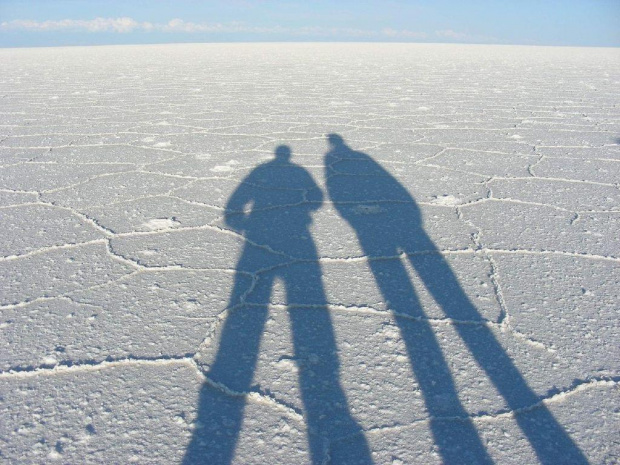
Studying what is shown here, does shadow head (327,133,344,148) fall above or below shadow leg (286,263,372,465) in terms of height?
above

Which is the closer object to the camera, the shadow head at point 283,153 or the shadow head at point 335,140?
the shadow head at point 283,153

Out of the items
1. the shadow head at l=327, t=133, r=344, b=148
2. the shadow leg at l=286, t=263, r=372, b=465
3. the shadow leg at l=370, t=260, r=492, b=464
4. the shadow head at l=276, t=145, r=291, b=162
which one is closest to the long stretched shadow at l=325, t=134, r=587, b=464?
the shadow leg at l=370, t=260, r=492, b=464

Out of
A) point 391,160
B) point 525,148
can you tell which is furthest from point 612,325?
point 525,148

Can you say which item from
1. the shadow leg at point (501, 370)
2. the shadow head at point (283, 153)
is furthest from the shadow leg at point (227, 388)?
the shadow head at point (283, 153)

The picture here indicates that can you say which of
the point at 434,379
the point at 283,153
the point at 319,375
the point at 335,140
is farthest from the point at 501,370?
the point at 335,140

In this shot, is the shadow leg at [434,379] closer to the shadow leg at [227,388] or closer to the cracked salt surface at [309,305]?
the cracked salt surface at [309,305]

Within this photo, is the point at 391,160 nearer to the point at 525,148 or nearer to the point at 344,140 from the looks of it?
the point at 344,140

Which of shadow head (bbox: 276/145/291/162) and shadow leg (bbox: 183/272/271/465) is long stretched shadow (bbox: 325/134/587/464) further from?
shadow head (bbox: 276/145/291/162)

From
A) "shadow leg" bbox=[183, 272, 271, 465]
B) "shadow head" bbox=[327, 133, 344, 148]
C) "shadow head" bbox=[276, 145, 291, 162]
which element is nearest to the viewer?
"shadow leg" bbox=[183, 272, 271, 465]

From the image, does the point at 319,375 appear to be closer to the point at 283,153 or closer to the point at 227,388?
the point at 227,388
